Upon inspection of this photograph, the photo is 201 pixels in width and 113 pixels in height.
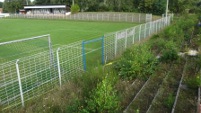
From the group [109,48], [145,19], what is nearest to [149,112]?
[109,48]

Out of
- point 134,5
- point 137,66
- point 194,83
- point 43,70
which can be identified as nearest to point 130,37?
point 137,66

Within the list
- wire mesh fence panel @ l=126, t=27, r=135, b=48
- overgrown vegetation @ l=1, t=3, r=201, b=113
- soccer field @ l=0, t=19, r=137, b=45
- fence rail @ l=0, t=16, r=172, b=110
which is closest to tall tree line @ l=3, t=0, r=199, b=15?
soccer field @ l=0, t=19, r=137, b=45

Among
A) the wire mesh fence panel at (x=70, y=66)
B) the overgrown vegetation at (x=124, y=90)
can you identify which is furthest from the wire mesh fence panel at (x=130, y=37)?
the wire mesh fence panel at (x=70, y=66)

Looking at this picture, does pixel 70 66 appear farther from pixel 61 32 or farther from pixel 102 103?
pixel 61 32

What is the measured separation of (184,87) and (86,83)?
Answer: 271cm

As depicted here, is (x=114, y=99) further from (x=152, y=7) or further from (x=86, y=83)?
(x=152, y=7)

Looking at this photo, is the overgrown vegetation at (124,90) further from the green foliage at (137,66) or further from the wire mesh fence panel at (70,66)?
the wire mesh fence panel at (70,66)

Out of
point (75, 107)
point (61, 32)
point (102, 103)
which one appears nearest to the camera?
point (102, 103)

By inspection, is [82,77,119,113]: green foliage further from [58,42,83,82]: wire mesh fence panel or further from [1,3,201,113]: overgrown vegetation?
[58,42,83,82]: wire mesh fence panel

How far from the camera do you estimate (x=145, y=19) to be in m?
31.3

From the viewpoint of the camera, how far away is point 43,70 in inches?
210

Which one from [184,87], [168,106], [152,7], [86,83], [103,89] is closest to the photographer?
[103,89]

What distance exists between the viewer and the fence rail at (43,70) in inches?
201

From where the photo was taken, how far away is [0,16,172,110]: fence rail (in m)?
5.11
